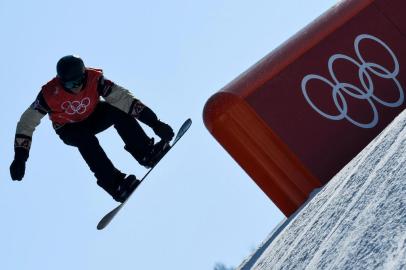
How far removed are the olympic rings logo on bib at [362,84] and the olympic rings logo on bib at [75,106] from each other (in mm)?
1738

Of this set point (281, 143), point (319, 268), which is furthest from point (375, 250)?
point (281, 143)

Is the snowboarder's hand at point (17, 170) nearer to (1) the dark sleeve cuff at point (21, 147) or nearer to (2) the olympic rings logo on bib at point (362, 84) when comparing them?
(1) the dark sleeve cuff at point (21, 147)

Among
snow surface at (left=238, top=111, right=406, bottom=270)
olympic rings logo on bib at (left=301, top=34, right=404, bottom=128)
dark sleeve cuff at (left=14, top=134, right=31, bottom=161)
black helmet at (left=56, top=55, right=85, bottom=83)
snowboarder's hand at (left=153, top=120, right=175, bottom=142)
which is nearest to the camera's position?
snow surface at (left=238, top=111, right=406, bottom=270)

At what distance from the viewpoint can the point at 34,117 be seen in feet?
24.9

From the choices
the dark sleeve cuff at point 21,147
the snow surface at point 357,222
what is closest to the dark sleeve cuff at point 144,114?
the dark sleeve cuff at point 21,147

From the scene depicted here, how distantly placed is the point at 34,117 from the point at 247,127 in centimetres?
165

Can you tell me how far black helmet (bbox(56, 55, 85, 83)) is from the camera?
7.29m

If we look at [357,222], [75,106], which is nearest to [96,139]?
[75,106]

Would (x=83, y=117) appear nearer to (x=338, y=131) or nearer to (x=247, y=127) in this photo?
(x=247, y=127)

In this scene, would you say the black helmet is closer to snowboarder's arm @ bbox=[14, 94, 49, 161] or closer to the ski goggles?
the ski goggles

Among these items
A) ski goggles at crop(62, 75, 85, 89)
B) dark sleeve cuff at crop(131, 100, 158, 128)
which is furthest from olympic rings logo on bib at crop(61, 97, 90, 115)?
dark sleeve cuff at crop(131, 100, 158, 128)

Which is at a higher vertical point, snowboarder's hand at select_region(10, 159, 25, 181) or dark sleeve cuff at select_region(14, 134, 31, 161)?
dark sleeve cuff at select_region(14, 134, 31, 161)

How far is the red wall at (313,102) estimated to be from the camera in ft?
24.8

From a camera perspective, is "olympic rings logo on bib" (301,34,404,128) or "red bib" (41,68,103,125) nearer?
"red bib" (41,68,103,125)
